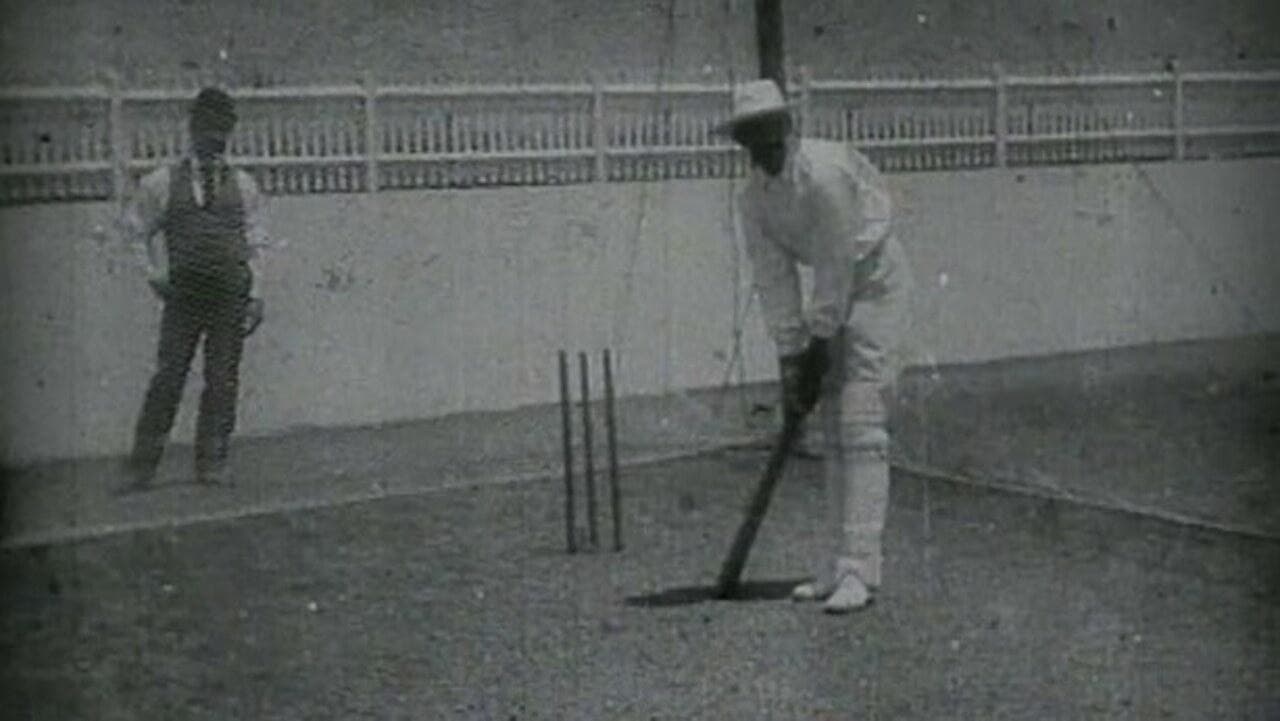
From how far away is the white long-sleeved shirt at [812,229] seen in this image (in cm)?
546

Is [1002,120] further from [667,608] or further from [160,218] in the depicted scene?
[160,218]

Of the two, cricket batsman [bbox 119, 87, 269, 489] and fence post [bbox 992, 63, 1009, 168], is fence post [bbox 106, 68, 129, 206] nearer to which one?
cricket batsman [bbox 119, 87, 269, 489]

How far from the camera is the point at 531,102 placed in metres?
6.94

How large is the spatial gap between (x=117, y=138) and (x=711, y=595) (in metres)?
2.42

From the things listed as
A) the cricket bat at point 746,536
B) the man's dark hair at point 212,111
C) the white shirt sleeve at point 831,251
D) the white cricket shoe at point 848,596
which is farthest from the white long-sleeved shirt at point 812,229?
the man's dark hair at point 212,111

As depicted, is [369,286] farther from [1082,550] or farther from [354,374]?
[1082,550]

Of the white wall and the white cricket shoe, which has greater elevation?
the white wall

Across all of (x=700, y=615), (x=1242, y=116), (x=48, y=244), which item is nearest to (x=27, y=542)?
(x=48, y=244)

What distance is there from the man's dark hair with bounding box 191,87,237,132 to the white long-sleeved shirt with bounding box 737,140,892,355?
5.38 ft

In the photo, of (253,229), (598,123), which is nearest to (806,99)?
(598,123)

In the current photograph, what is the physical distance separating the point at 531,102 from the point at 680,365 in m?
1.25

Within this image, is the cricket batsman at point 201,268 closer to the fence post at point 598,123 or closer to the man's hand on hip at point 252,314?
the man's hand on hip at point 252,314

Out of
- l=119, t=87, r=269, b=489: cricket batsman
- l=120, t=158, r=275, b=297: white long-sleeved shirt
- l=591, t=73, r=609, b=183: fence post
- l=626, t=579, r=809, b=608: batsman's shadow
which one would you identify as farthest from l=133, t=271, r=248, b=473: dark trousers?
l=626, t=579, r=809, b=608: batsman's shadow

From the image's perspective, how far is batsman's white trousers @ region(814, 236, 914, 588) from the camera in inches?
221
